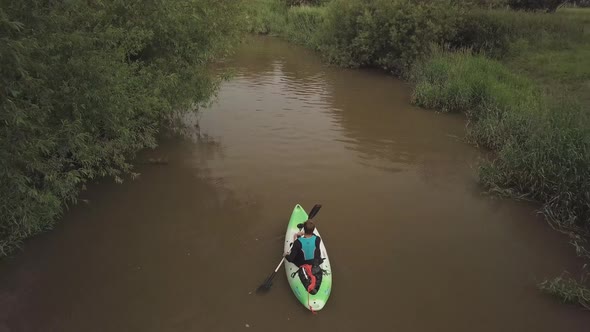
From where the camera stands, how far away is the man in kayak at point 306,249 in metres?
6.40

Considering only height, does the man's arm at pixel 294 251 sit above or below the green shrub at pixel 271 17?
below

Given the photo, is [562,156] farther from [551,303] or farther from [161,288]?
[161,288]

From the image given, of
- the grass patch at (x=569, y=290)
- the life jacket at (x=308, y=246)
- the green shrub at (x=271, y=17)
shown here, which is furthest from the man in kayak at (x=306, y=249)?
the green shrub at (x=271, y=17)

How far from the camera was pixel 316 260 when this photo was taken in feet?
21.0

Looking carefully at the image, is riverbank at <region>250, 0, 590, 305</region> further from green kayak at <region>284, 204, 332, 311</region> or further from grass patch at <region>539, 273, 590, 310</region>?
green kayak at <region>284, 204, 332, 311</region>

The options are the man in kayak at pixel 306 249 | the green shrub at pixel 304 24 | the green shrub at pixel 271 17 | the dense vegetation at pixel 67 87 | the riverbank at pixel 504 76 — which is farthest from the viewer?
the green shrub at pixel 271 17

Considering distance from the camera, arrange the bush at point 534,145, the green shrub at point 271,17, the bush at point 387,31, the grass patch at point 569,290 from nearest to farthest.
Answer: the grass patch at point 569,290
the bush at point 534,145
the bush at point 387,31
the green shrub at point 271,17

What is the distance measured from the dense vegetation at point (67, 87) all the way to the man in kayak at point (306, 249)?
11.3ft

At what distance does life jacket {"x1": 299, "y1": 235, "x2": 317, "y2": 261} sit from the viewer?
21.1 ft

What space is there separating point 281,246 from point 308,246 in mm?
1027

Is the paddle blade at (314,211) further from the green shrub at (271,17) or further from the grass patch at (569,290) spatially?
the green shrub at (271,17)

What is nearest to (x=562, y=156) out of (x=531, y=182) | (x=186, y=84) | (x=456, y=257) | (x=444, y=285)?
(x=531, y=182)

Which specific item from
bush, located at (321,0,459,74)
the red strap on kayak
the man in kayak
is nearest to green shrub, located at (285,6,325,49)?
bush, located at (321,0,459,74)

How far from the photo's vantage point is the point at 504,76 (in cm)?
1481
